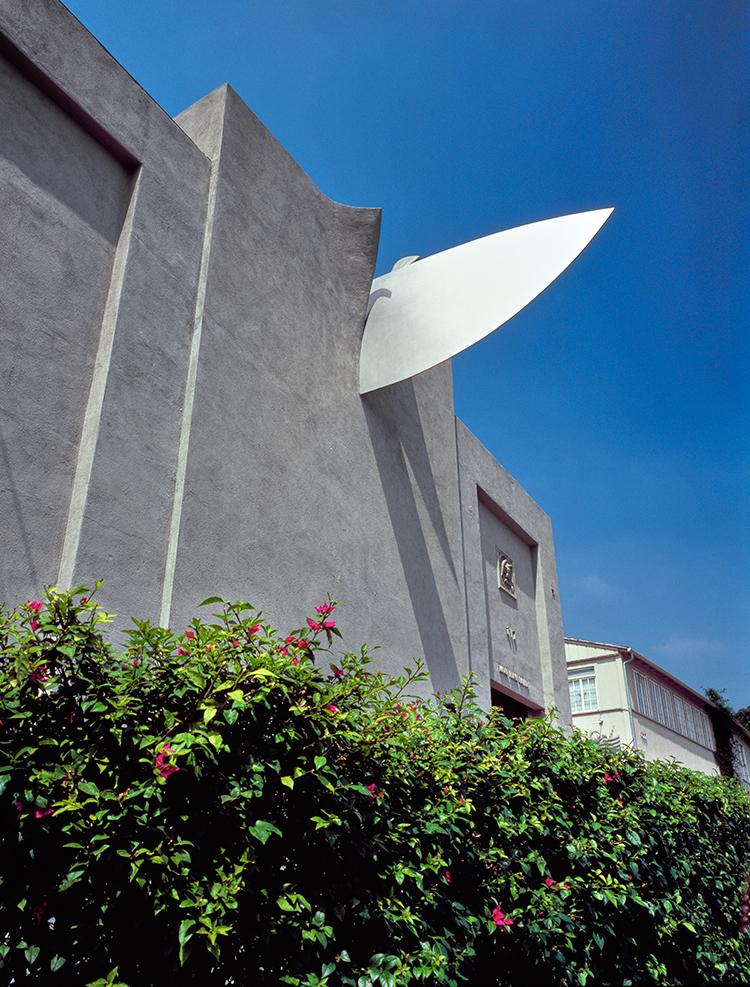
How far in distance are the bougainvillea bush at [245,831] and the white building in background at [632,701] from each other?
19521mm

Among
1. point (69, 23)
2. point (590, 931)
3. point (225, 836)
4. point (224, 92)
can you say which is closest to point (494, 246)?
point (224, 92)

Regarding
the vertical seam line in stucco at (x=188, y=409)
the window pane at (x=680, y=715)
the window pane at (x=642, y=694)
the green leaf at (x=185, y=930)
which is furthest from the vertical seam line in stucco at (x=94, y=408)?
the window pane at (x=680, y=715)

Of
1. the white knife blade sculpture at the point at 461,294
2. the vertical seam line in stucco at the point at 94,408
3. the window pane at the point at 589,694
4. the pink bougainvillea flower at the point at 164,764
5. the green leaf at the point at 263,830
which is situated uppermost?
the window pane at the point at 589,694

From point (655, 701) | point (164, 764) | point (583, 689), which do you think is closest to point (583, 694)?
point (583, 689)

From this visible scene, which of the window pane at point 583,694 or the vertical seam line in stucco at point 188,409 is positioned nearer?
the vertical seam line in stucco at point 188,409

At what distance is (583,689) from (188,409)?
21.4m

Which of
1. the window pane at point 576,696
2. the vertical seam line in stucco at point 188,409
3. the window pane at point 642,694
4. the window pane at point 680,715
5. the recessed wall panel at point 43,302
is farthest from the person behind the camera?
→ the window pane at point 680,715

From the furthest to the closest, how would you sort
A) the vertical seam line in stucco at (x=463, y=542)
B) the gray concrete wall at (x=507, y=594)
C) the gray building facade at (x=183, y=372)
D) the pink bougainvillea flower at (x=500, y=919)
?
the gray concrete wall at (x=507, y=594)
the vertical seam line in stucco at (x=463, y=542)
the gray building facade at (x=183, y=372)
the pink bougainvillea flower at (x=500, y=919)

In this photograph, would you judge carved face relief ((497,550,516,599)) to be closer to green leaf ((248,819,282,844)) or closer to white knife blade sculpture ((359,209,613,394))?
white knife blade sculpture ((359,209,613,394))

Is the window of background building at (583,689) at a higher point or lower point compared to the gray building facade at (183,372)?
higher

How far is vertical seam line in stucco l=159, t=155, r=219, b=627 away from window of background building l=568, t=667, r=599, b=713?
20786 mm

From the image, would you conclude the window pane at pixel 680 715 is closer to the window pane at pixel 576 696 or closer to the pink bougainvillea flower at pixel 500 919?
the window pane at pixel 576 696

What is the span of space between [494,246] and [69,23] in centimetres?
458

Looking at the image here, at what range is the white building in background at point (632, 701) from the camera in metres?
22.8
